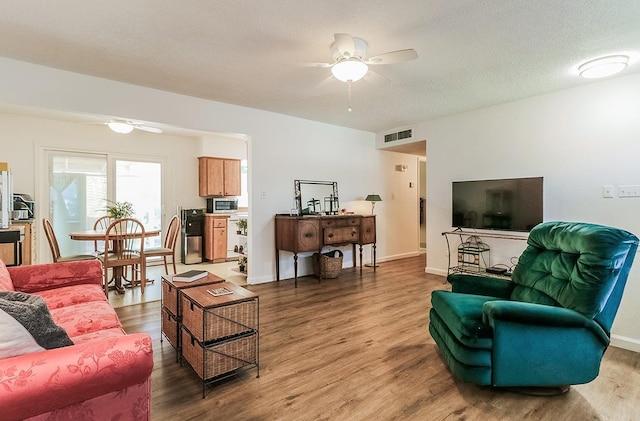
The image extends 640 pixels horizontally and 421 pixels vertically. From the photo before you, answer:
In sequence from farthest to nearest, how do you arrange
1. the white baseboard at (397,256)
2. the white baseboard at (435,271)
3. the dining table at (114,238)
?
the white baseboard at (397,256) < the white baseboard at (435,271) < the dining table at (114,238)

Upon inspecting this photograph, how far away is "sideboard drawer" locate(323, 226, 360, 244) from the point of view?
184 inches

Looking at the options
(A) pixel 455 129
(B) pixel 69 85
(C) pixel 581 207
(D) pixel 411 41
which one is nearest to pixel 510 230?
(C) pixel 581 207

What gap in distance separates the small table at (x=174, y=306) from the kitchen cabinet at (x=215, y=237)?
3.63 meters

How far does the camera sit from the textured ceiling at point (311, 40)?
2098 mm

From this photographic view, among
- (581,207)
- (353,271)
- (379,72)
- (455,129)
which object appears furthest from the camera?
(353,271)

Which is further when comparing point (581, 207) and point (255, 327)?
point (581, 207)

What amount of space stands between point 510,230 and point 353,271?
240cm

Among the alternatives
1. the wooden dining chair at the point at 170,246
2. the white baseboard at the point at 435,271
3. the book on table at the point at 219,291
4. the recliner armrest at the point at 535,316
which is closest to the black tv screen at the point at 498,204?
the white baseboard at the point at 435,271

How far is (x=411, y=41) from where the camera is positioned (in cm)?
254

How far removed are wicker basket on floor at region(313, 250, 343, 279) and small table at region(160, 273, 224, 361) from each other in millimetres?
2380

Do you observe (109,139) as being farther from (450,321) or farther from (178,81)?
(450,321)

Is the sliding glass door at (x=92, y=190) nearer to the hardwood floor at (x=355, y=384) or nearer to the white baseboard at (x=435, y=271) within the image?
the hardwood floor at (x=355, y=384)

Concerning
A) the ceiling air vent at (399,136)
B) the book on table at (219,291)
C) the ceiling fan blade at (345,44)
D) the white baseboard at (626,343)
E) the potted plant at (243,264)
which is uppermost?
the ceiling air vent at (399,136)

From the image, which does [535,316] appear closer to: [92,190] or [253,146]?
[253,146]
